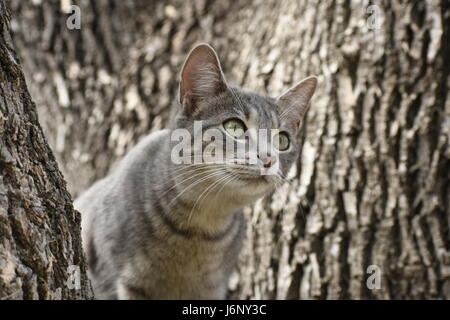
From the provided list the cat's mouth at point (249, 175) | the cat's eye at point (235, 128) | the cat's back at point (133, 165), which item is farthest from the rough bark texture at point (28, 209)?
the cat's back at point (133, 165)

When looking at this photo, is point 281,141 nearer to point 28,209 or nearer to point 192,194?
point 192,194

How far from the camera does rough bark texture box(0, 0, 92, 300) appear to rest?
135 centimetres

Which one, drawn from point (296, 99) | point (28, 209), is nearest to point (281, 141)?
point (296, 99)

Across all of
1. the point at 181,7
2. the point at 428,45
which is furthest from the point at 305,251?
the point at 181,7

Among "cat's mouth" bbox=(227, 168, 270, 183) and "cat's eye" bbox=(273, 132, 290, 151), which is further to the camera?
"cat's eye" bbox=(273, 132, 290, 151)

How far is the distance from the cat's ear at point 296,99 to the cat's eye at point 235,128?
234 mm

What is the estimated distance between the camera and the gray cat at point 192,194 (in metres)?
2.04

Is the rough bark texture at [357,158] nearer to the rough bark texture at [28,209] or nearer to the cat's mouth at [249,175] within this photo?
the cat's mouth at [249,175]

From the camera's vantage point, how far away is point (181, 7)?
302 centimetres

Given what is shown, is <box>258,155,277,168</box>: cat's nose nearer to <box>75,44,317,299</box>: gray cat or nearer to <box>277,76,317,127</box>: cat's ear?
<box>75,44,317,299</box>: gray cat

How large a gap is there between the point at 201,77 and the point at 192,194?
0.45 meters

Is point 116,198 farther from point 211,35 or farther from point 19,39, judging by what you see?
point 19,39

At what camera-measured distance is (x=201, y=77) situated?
2102 millimetres

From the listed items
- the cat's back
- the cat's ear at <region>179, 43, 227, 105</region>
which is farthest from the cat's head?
the cat's back
